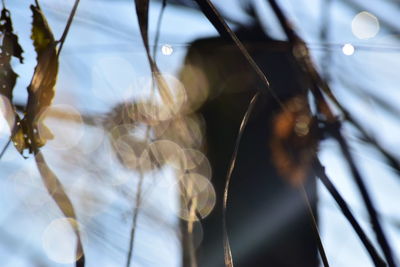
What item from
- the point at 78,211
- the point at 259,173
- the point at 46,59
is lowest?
the point at 78,211

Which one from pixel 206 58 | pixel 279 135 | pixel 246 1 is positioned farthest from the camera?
pixel 206 58

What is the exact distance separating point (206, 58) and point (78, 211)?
1.13ft

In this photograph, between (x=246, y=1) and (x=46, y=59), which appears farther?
(x=246, y=1)

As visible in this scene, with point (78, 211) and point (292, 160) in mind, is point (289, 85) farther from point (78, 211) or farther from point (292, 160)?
point (78, 211)

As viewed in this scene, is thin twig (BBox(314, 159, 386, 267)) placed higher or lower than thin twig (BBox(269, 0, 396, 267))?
lower

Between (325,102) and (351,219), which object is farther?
(325,102)

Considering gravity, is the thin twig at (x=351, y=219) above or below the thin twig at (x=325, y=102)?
below

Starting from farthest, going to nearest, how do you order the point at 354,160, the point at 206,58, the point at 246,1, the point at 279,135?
the point at 206,58, the point at 279,135, the point at 246,1, the point at 354,160

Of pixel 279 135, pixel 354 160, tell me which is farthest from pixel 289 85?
pixel 354 160

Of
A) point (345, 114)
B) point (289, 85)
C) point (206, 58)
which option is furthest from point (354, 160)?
point (206, 58)

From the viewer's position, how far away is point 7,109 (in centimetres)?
48

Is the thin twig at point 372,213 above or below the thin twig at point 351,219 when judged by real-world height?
above

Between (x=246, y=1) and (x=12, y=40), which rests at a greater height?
(x=246, y=1)

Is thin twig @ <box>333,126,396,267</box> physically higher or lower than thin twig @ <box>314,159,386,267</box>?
higher
